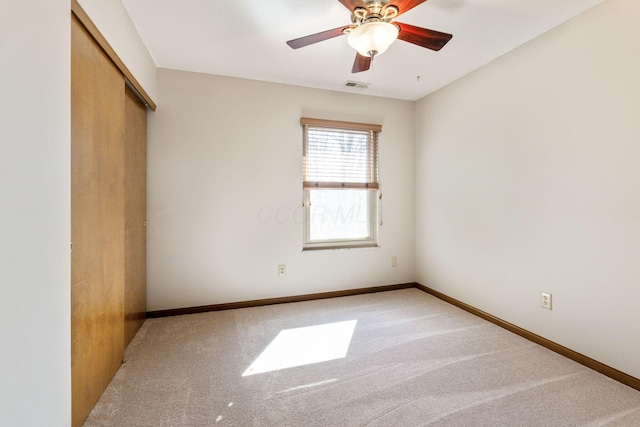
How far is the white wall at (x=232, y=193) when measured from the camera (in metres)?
2.88

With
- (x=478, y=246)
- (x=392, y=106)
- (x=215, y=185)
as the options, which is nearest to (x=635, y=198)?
(x=478, y=246)

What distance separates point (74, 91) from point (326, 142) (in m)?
2.44

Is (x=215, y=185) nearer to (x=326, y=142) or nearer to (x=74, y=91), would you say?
(x=326, y=142)

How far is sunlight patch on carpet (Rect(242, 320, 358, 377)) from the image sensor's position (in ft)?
6.76

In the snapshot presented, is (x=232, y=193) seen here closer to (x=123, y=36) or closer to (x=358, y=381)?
(x=123, y=36)

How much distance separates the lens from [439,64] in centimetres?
279

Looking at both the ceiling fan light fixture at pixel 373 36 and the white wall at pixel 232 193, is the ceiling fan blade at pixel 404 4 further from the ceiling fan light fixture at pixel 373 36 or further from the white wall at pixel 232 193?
the white wall at pixel 232 193

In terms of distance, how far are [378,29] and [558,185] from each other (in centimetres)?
176

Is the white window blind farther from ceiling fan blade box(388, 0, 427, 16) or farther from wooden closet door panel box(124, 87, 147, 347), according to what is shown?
ceiling fan blade box(388, 0, 427, 16)

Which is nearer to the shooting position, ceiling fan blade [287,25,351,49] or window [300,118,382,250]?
ceiling fan blade [287,25,351,49]

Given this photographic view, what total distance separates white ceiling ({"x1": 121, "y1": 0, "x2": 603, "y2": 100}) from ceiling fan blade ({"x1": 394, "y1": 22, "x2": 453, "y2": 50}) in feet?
0.86

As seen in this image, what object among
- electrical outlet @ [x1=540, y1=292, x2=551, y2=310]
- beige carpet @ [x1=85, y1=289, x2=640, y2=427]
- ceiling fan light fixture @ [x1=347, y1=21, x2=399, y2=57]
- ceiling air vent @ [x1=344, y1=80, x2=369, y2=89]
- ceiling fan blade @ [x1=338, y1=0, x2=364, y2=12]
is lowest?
beige carpet @ [x1=85, y1=289, x2=640, y2=427]
